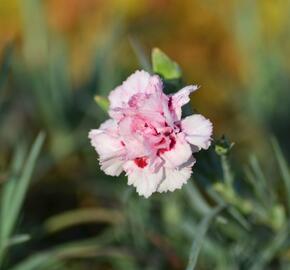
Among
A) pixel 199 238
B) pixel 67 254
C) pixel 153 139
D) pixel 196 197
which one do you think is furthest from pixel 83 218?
pixel 153 139

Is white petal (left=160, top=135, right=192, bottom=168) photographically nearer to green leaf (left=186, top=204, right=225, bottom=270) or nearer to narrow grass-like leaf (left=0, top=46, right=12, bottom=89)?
green leaf (left=186, top=204, right=225, bottom=270)

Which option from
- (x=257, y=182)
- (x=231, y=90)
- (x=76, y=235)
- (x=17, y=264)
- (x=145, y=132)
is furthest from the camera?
Answer: (x=231, y=90)

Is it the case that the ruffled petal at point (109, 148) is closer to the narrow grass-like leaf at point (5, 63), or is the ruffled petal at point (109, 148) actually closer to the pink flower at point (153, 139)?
the pink flower at point (153, 139)

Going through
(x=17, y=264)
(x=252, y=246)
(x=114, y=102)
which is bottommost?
(x=252, y=246)

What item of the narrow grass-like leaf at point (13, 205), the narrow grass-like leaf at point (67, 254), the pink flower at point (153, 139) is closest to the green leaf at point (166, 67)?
the pink flower at point (153, 139)

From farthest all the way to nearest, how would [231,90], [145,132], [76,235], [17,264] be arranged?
[231,90]
[76,235]
[17,264]
[145,132]

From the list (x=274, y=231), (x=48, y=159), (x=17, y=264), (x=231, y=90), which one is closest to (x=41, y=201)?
(x=48, y=159)

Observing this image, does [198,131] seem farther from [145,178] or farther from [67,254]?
[67,254]

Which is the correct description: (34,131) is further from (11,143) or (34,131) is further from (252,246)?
(252,246)
